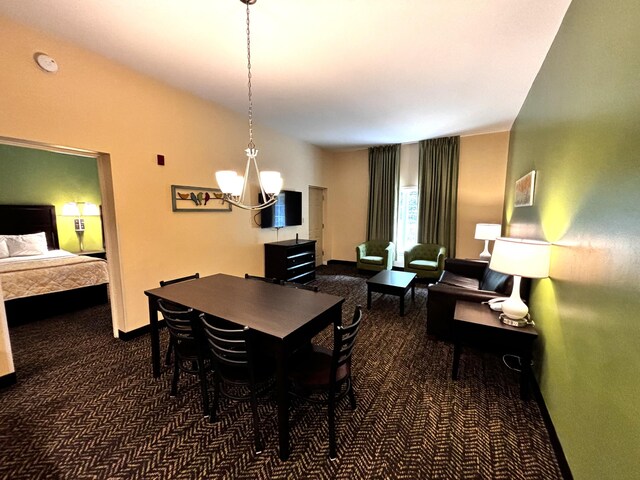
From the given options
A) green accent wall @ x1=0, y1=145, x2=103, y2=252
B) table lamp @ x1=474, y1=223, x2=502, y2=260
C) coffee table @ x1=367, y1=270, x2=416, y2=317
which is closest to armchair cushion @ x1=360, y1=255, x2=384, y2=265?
coffee table @ x1=367, y1=270, x2=416, y2=317

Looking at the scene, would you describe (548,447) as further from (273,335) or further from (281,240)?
(281,240)

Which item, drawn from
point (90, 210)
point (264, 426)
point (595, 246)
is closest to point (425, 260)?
point (595, 246)

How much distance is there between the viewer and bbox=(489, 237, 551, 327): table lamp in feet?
6.48

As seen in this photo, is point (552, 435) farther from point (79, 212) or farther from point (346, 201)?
point (79, 212)

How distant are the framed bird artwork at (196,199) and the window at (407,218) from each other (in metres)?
3.98

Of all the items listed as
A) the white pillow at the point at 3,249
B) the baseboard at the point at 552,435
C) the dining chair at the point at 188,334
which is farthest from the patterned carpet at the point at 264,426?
the white pillow at the point at 3,249

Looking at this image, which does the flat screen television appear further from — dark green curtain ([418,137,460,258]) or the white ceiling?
dark green curtain ([418,137,460,258])

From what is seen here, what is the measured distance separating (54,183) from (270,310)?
605cm

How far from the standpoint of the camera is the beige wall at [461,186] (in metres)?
5.21

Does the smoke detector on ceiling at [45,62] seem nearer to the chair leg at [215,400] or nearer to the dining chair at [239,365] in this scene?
the dining chair at [239,365]

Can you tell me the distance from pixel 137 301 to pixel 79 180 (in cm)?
422

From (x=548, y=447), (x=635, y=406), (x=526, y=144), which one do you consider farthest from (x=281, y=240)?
(x=635, y=406)

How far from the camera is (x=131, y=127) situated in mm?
2918

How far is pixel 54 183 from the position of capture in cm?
520
